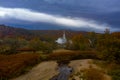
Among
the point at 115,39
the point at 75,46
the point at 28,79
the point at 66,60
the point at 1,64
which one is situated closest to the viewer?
the point at 28,79

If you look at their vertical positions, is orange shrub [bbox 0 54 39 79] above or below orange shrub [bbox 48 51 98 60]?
above

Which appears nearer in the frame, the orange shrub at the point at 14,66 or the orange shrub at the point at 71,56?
the orange shrub at the point at 14,66

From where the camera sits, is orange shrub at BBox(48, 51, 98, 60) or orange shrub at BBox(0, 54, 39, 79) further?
orange shrub at BBox(48, 51, 98, 60)

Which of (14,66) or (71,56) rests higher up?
(14,66)

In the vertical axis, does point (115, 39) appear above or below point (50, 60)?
above

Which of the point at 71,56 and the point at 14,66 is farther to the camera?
the point at 71,56

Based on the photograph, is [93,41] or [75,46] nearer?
[75,46]

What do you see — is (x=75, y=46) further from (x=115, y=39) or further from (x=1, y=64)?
(x=1, y=64)

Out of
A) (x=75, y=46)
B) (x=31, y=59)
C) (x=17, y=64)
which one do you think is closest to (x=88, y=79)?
(x=17, y=64)

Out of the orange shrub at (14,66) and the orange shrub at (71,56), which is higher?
the orange shrub at (14,66)

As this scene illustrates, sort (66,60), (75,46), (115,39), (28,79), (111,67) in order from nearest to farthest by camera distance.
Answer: (28,79) < (111,67) < (115,39) < (66,60) < (75,46)
